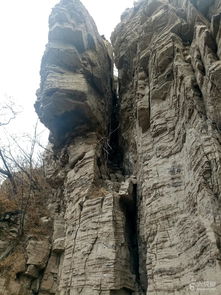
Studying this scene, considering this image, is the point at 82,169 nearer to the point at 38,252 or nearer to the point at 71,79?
the point at 38,252

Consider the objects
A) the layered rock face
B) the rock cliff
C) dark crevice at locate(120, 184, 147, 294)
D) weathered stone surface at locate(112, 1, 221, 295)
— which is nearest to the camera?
weathered stone surface at locate(112, 1, 221, 295)

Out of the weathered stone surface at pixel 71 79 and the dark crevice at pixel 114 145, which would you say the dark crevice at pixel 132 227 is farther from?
the weathered stone surface at pixel 71 79

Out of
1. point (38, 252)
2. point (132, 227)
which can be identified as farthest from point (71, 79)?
point (38, 252)

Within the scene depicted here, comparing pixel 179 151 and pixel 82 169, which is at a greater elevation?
pixel 82 169

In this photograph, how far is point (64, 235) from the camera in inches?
372

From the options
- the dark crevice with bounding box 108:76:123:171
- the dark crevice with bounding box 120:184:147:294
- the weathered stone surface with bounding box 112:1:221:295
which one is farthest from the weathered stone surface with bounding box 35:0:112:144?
the dark crevice with bounding box 120:184:147:294

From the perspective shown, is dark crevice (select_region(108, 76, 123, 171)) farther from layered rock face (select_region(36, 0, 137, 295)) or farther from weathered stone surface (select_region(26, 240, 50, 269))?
weathered stone surface (select_region(26, 240, 50, 269))

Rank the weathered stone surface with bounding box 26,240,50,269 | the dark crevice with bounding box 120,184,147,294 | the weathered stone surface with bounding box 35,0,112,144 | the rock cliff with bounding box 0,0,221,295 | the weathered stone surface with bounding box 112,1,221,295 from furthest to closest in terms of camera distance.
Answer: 1. the weathered stone surface with bounding box 35,0,112,144
2. the weathered stone surface with bounding box 26,240,50,269
3. the dark crevice with bounding box 120,184,147,294
4. the rock cliff with bounding box 0,0,221,295
5. the weathered stone surface with bounding box 112,1,221,295

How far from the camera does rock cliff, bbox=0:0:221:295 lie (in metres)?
5.94

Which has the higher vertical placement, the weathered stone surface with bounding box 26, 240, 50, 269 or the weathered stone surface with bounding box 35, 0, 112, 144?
the weathered stone surface with bounding box 35, 0, 112, 144

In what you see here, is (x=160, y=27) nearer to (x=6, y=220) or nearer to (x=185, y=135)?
(x=185, y=135)

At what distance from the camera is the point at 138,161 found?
29.6ft

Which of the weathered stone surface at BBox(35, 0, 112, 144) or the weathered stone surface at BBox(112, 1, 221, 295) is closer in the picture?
the weathered stone surface at BBox(112, 1, 221, 295)

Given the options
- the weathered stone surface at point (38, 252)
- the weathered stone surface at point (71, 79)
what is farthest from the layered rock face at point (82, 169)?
the weathered stone surface at point (38, 252)
